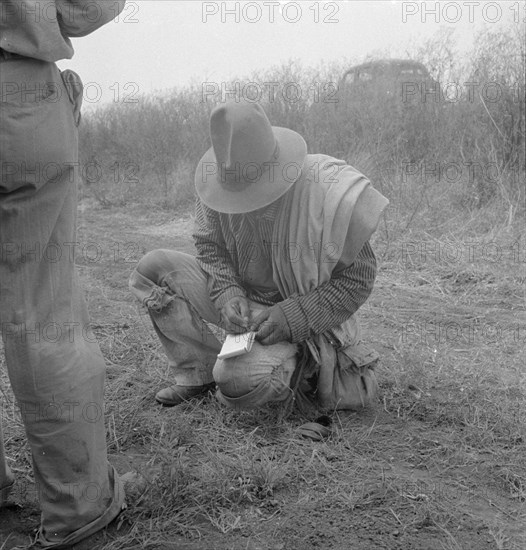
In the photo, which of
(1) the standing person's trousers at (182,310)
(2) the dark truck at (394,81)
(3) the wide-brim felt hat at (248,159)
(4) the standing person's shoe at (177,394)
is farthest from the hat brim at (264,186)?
(2) the dark truck at (394,81)

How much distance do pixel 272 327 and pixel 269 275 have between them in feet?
1.10

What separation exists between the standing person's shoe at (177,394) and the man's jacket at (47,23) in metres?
1.69

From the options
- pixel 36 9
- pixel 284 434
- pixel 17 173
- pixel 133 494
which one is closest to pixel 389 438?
pixel 284 434

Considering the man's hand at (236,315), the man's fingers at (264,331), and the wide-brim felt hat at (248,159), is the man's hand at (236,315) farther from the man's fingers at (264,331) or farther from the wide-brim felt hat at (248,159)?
the wide-brim felt hat at (248,159)

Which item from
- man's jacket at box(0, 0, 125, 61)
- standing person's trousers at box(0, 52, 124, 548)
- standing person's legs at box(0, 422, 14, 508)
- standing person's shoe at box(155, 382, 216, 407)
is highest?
man's jacket at box(0, 0, 125, 61)

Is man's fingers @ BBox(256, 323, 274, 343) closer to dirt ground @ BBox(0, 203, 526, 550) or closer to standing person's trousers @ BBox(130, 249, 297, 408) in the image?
standing person's trousers @ BBox(130, 249, 297, 408)

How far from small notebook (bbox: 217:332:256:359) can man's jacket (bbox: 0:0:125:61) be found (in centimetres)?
129

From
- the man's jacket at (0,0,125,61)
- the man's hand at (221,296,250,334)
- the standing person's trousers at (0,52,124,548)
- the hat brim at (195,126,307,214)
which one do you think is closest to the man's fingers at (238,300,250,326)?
the man's hand at (221,296,250,334)

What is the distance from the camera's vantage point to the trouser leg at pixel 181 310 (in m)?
3.08

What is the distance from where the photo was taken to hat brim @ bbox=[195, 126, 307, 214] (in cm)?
275

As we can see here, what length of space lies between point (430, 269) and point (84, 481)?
13.2 ft

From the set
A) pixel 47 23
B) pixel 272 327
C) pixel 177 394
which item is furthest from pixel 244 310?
pixel 47 23

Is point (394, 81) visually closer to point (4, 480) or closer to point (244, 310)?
point (244, 310)

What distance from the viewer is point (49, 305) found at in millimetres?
1901
